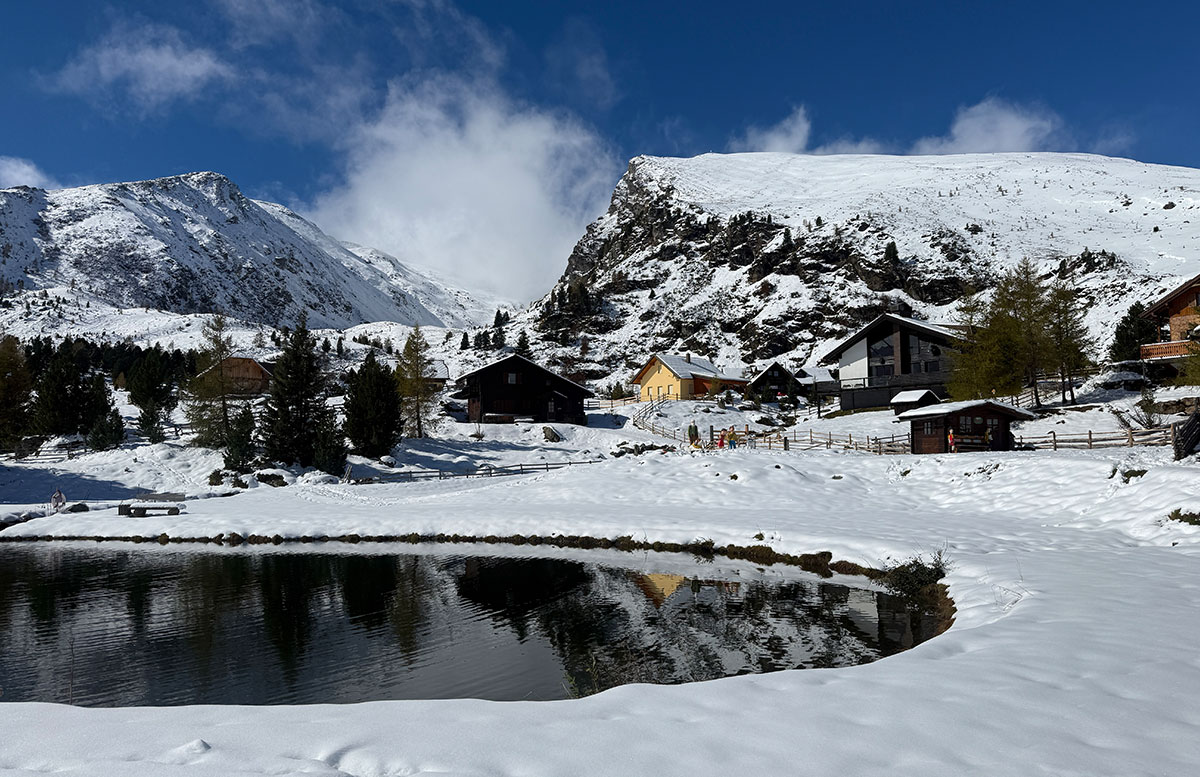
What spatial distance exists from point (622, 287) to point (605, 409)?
74.9 m

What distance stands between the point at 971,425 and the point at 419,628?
1295 inches

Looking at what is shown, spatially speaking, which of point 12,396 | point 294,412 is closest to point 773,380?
point 294,412

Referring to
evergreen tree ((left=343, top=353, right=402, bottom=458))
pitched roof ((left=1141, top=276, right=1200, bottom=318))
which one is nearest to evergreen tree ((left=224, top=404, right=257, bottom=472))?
evergreen tree ((left=343, top=353, right=402, bottom=458))

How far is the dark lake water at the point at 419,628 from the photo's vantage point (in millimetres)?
11586

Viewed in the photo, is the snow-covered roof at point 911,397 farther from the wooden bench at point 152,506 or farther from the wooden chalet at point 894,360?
the wooden bench at point 152,506

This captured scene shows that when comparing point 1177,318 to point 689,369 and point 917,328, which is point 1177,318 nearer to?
point 917,328

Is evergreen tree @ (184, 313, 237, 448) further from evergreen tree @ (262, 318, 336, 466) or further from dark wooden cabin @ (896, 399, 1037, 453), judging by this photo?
dark wooden cabin @ (896, 399, 1037, 453)

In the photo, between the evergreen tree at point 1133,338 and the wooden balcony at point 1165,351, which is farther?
the evergreen tree at point 1133,338

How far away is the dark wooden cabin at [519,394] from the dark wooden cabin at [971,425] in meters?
40.9

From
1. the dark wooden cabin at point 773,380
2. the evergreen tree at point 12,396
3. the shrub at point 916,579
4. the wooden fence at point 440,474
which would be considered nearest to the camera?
the shrub at point 916,579

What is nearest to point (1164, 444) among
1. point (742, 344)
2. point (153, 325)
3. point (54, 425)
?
point (54, 425)

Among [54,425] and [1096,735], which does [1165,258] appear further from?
[54,425]

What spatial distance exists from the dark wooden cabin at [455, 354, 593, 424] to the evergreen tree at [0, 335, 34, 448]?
119ft

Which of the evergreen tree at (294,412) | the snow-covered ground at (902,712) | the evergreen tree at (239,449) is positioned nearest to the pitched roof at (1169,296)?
the snow-covered ground at (902,712)
